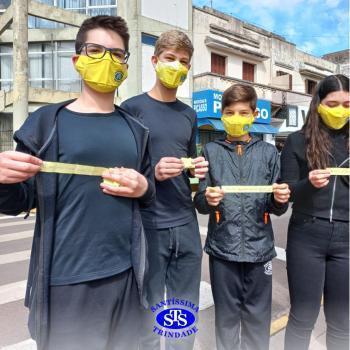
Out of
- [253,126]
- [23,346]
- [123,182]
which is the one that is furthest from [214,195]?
[253,126]

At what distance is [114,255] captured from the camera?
5.51ft

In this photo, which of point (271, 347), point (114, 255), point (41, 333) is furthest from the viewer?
point (271, 347)

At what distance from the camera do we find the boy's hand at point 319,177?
2.12m

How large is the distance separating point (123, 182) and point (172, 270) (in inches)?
41.0

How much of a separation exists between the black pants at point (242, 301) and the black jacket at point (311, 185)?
0.53 metres

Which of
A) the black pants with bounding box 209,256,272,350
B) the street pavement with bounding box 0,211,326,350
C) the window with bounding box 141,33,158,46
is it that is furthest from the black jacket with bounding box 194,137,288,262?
the window with bounding box 141,33,158,46

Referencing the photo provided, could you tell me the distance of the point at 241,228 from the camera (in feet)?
7.72

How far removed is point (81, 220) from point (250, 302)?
58.5 inches

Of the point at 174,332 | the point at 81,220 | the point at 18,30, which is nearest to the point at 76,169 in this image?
the point at 81,220

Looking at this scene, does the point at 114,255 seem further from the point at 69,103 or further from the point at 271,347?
the point at 271,347

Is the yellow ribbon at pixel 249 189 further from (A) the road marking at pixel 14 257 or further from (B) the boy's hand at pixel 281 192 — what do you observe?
(A) the road marking at pixel 14 257

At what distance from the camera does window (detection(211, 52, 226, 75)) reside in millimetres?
16906

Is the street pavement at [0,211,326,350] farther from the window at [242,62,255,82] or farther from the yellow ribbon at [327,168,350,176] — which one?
the window at [242,62,255,82]

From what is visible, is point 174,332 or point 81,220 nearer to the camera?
point 81,220
